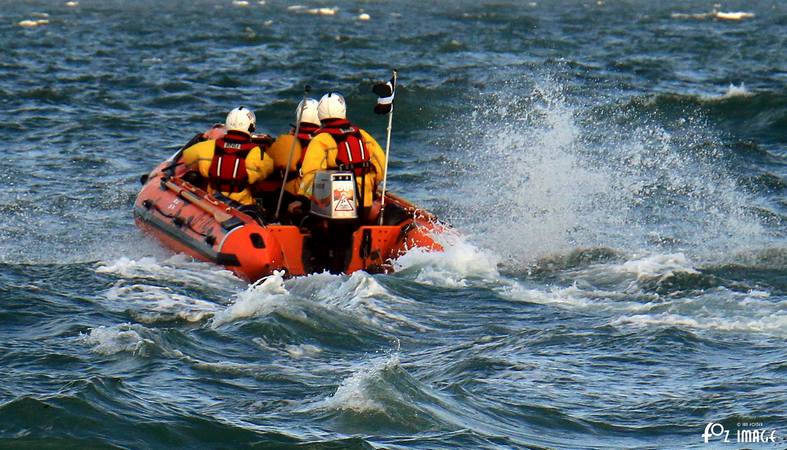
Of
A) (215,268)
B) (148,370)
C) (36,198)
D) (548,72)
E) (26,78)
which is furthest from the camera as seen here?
(548,72)

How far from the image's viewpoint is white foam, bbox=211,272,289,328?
922 centimetres

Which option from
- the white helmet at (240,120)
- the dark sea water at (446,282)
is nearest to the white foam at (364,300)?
the dark sea water at (446,282)

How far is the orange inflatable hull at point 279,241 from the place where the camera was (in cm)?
1059

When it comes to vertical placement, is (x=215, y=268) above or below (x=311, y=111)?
below

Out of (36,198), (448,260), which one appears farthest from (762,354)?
(36,198)

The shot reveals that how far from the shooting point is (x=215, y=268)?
10.7 metres

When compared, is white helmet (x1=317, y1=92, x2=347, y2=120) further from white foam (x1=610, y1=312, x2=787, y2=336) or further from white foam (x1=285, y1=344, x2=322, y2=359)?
white foam (x1=610, y1=312, x2=787, y2=336)

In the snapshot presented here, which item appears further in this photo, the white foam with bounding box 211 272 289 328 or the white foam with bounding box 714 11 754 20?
the white foam with bounding box 714 11 754 20

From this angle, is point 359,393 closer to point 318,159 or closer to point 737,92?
point 318,159

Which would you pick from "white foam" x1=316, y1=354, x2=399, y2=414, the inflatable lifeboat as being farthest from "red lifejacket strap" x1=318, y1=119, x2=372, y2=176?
"white foam" x1=316, y1=354, x2=399, y2=414

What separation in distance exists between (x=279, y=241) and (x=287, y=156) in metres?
1.08

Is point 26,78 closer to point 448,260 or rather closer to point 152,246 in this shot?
point 152,246

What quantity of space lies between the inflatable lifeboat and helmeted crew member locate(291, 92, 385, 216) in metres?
0.18

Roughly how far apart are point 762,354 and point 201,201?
493 cm
